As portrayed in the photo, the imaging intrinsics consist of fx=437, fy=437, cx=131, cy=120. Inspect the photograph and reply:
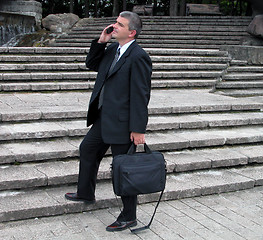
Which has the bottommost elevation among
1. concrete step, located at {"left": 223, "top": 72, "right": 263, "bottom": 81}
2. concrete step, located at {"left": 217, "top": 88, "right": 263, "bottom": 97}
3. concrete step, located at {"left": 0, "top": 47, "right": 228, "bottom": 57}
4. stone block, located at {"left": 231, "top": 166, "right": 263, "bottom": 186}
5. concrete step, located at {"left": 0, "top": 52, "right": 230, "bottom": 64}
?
stone block, located at {"left": 231, "top": 166, "right": 263, "bottom": 186}

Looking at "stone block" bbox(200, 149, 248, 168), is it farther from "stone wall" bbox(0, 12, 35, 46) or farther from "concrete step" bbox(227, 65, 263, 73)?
"stone wall" bbox(0, 12, 35, 46)

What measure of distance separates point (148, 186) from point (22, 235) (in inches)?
44.9

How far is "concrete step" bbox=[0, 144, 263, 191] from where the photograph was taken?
439 centimetres

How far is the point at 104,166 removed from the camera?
4.91m

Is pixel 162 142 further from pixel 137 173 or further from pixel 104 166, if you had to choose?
pixel 137 173

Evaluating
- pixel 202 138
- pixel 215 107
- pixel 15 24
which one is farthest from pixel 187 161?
pixel 15 24

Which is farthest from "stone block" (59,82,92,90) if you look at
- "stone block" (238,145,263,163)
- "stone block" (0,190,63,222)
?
"stone block" (0,190,63,222)

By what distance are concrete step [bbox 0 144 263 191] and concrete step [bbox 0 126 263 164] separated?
0.25ft

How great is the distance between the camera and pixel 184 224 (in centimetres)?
403

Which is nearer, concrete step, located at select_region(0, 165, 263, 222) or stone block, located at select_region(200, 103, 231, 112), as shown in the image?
concrete step, located at select_region(0, 165, 263, 222)

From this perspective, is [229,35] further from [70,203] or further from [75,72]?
[70,203]

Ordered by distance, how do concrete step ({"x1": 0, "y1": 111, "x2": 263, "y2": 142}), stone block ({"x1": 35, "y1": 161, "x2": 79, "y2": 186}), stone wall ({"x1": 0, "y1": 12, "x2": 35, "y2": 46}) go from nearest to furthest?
stone block ({"x1": 35, "y1": 161, "x2": 79, "y2": 186})
concrete step ({"x1": 0, "y1": 111, "x2": 263, "y2": 142})
stone wall ({"x1": 0, "y1": 12, "x2": 35, "y2": 46})

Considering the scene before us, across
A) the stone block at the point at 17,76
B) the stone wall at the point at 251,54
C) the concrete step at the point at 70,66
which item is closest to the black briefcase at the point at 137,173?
the stone block at the point at 17,76

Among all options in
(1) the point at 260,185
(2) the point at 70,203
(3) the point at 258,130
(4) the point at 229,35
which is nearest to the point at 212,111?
(3) the point at 258,130
